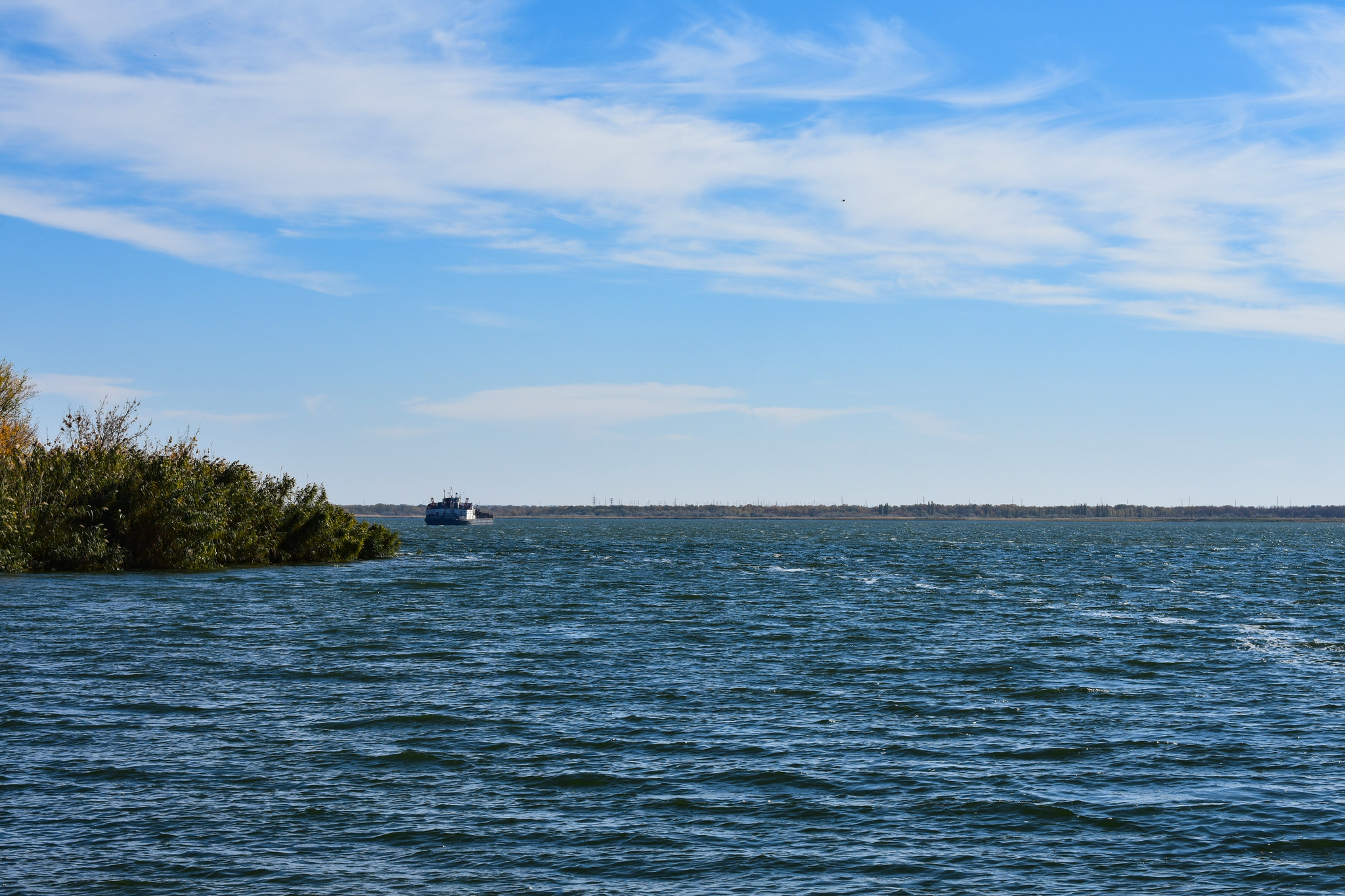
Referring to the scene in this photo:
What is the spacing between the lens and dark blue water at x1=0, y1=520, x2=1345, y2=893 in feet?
49.6

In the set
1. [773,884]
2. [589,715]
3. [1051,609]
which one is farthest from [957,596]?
[773,884]

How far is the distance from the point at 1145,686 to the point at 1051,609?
2563 centimetres

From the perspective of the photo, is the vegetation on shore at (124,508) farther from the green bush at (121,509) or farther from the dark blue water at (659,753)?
the dark blue water at (659,753)

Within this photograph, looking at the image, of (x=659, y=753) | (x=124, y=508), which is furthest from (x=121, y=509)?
(x=659, y=753)

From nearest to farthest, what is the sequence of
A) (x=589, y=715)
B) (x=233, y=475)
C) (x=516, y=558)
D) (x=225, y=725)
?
1. (x=225, y=725)
2. (x=589, y=715)
3. (x=233, y=475)
4. (x=516, y=558)

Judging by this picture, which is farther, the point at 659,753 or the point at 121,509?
the point at 121,509

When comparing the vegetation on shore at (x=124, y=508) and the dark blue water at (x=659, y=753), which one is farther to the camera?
the vegetation on shore at (x=124, y=508)

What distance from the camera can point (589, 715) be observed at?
25.0 metres

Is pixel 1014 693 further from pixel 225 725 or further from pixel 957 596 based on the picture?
pixel 957 596

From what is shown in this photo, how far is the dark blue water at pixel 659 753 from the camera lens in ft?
49.6

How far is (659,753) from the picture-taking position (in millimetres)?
21406

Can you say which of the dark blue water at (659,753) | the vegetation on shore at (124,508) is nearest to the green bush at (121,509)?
the vegetation on shore at (124,508)

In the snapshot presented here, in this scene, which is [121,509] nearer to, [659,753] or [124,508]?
[124,508]

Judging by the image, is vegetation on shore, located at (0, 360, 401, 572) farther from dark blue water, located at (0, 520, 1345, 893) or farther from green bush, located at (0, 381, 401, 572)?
dark blue water, located at (0, 520, 1345, 893)
